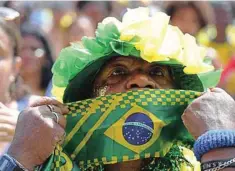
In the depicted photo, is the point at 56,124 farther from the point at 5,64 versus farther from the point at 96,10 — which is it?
the point at 96,10

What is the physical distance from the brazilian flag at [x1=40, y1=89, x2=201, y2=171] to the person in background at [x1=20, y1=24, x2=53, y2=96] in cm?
323

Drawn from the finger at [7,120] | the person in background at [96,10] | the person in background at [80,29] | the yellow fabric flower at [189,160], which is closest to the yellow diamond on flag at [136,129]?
the yellow fabric flower at [189,160]

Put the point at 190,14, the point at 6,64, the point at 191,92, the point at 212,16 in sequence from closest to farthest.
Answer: the point at 191,92, the point at 6,64, the point at 190,14, the point at 212,16

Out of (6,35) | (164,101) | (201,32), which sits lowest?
(201,32)

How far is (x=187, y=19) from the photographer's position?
7.57 meters

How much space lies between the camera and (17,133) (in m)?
3.87

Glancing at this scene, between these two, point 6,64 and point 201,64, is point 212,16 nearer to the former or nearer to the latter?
point 6,64

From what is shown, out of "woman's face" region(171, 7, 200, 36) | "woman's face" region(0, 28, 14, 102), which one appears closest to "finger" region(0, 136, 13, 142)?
"woman's face" region(0, 28, 14, 102)

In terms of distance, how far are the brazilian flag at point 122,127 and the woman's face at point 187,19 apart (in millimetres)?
3442

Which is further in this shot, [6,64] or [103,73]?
[6,64]

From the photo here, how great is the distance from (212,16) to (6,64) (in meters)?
3.13

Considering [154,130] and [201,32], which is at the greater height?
[154,130]

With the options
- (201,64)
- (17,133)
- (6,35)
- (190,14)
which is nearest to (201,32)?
(190,14)

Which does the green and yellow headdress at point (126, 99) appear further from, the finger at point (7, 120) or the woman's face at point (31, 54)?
the woman's face at point (31, 54)
